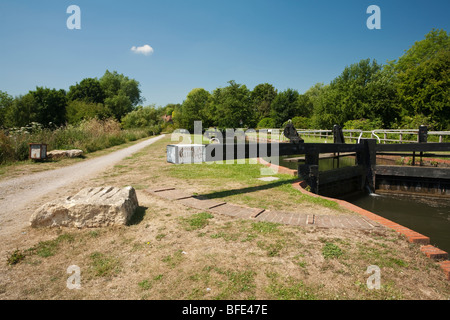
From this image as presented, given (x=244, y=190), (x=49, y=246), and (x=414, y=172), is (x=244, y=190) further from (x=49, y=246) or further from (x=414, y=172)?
(x=414, y=172)

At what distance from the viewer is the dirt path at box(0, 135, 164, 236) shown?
3854mm

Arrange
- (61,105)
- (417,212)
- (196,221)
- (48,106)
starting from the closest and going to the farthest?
(196,221) → (417,212) → (48,106) → (61,105)

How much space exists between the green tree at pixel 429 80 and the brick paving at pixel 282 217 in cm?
3055

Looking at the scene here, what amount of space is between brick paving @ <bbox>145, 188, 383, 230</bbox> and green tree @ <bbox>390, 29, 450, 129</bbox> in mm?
30548

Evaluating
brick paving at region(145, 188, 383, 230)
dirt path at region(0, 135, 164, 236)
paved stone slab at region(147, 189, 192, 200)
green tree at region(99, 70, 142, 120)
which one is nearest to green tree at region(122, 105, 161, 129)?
green tree at region(99, 70, 142, 120)

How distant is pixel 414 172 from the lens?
28.7ft

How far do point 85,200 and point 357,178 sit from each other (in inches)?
396

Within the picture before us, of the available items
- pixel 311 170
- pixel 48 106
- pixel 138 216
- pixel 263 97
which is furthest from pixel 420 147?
pixel 263 97

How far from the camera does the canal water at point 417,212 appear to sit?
5321mm

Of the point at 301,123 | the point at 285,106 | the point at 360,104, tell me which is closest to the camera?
the point at 360,104

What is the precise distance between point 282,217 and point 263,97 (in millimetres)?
67031

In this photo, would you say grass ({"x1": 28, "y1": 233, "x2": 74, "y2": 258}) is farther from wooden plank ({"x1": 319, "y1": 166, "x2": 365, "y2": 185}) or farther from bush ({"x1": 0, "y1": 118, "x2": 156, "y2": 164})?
bush ({"x1": 0, "y1": 118, "x2": 156, "y2": 164})

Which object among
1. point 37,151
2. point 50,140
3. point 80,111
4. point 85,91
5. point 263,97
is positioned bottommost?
point 37,151

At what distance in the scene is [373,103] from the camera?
32219mm
